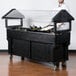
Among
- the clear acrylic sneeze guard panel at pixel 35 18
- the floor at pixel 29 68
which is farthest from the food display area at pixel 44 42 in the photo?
the clear acrylic sneeze guard panel at pixel 35 18

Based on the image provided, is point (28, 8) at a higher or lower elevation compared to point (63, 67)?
higher

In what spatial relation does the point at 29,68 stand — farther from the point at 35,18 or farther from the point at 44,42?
the point at 35,18

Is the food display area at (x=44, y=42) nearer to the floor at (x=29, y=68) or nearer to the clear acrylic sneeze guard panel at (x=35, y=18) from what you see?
the floor at (x=29, y=68)

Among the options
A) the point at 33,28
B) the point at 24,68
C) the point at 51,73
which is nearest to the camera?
the point at 51,73

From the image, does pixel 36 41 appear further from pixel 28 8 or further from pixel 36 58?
pixel 28 8

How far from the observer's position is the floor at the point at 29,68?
14.4ft

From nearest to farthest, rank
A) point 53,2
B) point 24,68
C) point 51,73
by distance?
point 51,73 < point 24,68 < point 53,2

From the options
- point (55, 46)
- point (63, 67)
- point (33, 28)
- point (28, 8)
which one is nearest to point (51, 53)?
point (55, 46)

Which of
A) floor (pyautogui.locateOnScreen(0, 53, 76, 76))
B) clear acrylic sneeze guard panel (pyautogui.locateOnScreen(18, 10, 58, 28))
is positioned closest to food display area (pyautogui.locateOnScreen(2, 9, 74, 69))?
floor (pyautogui.locateOnScreen(0, 53, 76, 76))

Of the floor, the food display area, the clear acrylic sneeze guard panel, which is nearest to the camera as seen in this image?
the floor

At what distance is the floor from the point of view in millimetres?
4398

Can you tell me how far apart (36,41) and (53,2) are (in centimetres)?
148

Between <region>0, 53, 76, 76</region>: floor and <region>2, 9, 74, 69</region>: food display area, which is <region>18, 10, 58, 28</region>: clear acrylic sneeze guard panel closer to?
<region>2, 9, 74, 69</region>: food display area

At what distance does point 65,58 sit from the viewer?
480 centimetres
